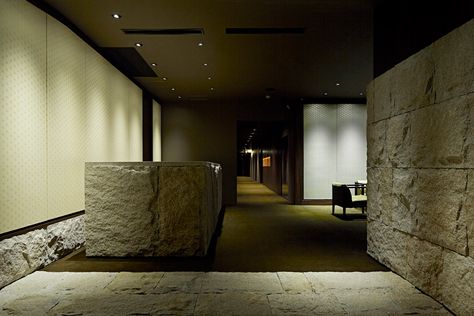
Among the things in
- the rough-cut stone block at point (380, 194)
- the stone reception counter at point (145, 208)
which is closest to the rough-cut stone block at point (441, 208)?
the rough-cut stone block at point (380, 194)

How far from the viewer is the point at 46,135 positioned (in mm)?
3734

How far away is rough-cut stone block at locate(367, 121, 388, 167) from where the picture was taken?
3.55 meters

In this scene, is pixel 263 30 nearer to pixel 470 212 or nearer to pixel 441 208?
pixel 441 208

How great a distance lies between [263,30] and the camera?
4.65 meters

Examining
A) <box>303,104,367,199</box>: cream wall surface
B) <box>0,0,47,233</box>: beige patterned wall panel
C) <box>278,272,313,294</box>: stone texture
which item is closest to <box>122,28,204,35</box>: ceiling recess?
<box>0,0,47,233</box>: beige patterned wall panel

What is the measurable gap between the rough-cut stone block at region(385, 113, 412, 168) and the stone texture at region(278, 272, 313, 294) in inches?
55.2

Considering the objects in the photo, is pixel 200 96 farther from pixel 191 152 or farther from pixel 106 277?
pixel 106 277

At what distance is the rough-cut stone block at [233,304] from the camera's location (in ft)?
7.97

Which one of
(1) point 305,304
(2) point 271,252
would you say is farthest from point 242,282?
(2) point 271,252

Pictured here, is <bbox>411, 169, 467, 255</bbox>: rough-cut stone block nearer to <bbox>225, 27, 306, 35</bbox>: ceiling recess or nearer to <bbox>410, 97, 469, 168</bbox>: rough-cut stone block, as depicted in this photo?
<bbox>410, 97, 469, 168</bbox>: rough-cut stone block

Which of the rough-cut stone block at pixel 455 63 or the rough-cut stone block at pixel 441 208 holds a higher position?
the rough-cut stone block at pixel 455 63

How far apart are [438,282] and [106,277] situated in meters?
2.82

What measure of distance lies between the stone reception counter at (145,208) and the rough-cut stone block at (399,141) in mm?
1997

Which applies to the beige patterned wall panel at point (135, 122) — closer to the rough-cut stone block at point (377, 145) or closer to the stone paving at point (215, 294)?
the stone paving at point (215, 294)
